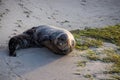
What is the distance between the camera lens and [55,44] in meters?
6.75

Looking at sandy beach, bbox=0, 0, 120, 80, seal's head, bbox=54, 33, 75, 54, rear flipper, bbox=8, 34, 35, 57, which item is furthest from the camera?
rear flipper, bbox=8, 34, 35, 57

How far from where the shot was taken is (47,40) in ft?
23.1

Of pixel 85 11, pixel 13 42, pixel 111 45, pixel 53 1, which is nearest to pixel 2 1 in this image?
pixel 53 1

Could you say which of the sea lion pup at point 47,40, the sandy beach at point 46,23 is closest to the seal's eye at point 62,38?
the sea lion pup at point 47,40

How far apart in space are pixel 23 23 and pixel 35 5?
142cm

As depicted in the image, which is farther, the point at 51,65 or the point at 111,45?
the point at 111,45

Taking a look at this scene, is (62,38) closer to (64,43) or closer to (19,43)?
(64,43)

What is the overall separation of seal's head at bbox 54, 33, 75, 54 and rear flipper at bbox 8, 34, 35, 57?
2.49 feet

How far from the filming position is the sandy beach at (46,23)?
19.8 ft

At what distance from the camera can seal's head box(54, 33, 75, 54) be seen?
6.71m

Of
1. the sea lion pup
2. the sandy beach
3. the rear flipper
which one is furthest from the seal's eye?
the rear flipper

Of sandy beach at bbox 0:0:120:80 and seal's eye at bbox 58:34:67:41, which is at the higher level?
seal's eye at bbox 58:34:67:41

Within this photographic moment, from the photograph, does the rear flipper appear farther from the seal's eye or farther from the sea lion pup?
the seal's eye

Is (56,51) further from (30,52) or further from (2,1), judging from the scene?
(2,1)
